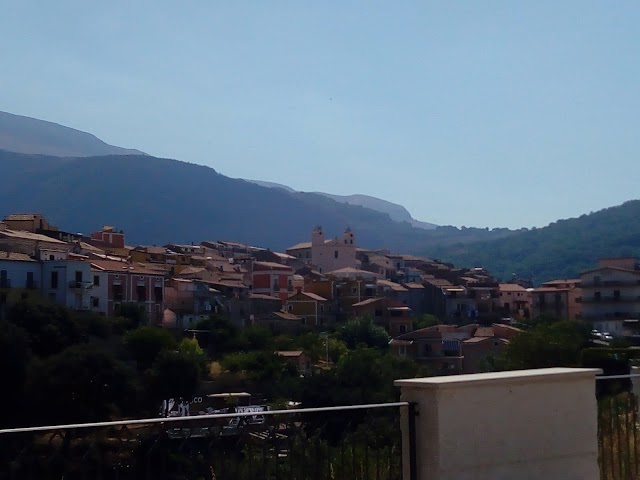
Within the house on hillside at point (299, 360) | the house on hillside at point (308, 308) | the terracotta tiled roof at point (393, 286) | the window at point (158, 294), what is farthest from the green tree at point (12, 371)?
the terracotta tiled roof at point (393, 286)

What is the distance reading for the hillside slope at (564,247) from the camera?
144 m

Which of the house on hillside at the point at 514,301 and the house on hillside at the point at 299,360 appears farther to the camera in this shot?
the house on hillside at the point at 514,301

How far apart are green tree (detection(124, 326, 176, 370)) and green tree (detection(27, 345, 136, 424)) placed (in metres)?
8.98

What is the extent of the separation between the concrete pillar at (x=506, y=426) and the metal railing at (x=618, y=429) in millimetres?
740

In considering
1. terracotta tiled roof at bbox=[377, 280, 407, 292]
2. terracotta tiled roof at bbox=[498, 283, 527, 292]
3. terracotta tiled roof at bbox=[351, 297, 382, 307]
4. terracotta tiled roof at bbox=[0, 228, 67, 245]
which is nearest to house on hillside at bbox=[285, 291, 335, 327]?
terracotta tiled roof at bbox=[351, 297, 382, 307]

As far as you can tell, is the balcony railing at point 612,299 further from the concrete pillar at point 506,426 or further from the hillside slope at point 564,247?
the hillside slope at point 564,247

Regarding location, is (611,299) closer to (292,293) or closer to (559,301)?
(559,301)

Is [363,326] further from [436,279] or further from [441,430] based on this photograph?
[441,430]

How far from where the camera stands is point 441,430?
14.3 feet

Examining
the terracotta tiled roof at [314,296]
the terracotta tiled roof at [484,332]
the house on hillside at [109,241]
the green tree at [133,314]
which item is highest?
the house on hillside at [109,241]

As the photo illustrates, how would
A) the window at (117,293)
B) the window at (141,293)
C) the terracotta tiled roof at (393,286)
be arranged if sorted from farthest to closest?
the terracotta tiled roof at (393,286) < the window at (141,293) < the window at (117,293)

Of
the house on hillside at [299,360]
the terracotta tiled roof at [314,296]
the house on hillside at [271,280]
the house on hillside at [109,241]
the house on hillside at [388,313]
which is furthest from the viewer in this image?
the house on hillside at [271,280]

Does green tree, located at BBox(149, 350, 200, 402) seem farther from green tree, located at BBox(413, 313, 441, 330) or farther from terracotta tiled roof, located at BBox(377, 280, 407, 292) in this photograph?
terracotta tiled roof, located at BBox(377, 280, 407, 292)

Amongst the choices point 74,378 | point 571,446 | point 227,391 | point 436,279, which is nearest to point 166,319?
point 227,391
